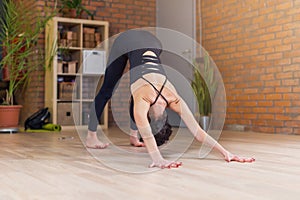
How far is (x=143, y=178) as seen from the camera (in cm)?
193

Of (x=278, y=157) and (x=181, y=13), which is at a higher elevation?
(x=181, y=13)

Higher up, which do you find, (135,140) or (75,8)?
(75,8)

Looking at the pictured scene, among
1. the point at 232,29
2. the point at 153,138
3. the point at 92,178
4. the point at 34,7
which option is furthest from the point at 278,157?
the point at 34,7

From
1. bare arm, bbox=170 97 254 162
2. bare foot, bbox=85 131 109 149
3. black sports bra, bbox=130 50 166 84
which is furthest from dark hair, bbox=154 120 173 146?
bare foot, bbox=85 131 109 149

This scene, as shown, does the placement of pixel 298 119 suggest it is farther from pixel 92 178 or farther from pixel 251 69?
pixel 92 178

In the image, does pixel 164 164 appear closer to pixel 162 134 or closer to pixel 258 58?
pixel 162 134

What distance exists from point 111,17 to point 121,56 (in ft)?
11.1

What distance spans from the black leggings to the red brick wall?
191 cm

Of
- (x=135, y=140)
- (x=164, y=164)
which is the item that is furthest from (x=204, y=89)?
(x=164, y=164)

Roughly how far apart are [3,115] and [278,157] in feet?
11.1

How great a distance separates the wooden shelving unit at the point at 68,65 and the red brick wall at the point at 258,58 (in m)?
1.51

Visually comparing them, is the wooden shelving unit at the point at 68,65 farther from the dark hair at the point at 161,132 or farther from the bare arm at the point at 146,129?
the bare arm at the point at 146,129

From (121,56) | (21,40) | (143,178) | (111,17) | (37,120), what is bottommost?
(143,178)

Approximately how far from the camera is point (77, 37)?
5688 mm
